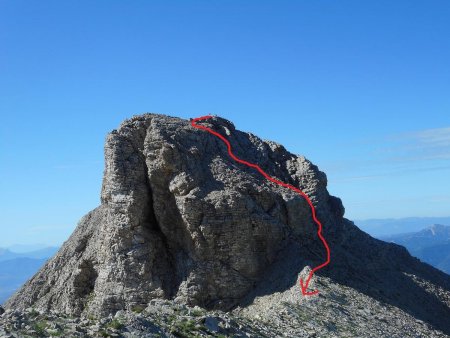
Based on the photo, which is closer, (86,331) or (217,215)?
(86,331)

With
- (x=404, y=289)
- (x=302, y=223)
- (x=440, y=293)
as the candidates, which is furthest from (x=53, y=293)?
(x=440, y=293)

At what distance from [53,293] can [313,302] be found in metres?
19.7

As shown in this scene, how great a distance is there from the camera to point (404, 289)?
41250mm

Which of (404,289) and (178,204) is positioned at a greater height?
(178,204)

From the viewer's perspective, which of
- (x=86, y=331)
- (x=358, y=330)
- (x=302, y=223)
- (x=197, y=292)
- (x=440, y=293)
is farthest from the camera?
(x=440, y=293)

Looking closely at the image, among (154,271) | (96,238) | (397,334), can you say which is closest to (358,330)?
(397,334)

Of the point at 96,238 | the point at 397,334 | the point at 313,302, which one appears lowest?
the point at 397,334

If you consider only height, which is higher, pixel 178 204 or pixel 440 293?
pixel 178 204

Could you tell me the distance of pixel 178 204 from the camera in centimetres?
3662

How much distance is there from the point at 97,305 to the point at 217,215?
31.4 feet

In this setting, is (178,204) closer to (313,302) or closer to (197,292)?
(197,292)

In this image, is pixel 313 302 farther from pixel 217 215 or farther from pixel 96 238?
pixel 96 238

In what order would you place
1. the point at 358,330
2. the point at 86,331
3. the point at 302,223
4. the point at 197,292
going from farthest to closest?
the point at 302,223
the point at 197,292
the point at 358,330
the point at 86,331

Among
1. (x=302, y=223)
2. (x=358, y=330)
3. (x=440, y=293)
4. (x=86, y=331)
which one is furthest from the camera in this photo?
(x=440, y=293)
